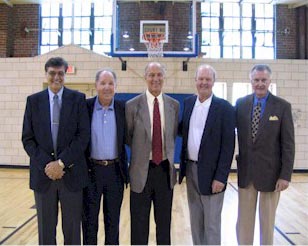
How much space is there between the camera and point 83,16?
1134 cm

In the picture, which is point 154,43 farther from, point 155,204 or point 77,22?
point 155,204

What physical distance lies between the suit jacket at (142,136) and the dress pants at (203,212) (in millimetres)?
157

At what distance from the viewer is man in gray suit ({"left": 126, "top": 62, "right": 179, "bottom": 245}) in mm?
2703

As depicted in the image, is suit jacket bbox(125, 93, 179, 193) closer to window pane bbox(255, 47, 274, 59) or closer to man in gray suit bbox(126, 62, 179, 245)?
man in gray suit bbox(126, 62, 179, 245)

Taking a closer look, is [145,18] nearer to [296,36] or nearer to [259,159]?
[296,36]

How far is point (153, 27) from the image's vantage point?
8.60m

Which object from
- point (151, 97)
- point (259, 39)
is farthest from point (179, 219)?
point (259, 39)

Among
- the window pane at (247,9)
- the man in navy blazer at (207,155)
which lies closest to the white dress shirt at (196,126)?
the man in navy blazer at (207,155)

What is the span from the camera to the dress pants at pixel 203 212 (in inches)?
105

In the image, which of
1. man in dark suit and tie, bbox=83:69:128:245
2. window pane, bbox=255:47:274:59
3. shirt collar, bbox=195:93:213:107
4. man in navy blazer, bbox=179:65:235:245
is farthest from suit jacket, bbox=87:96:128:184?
window pane, bbox=255:47:274:59

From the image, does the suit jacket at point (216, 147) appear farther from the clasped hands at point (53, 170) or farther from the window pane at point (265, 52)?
the window pane at point (265, 52)

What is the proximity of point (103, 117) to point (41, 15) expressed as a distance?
9.81 m

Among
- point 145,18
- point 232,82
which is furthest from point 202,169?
point 145,18

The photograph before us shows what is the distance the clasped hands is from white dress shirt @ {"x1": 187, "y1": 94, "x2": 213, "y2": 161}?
3.29 ft
